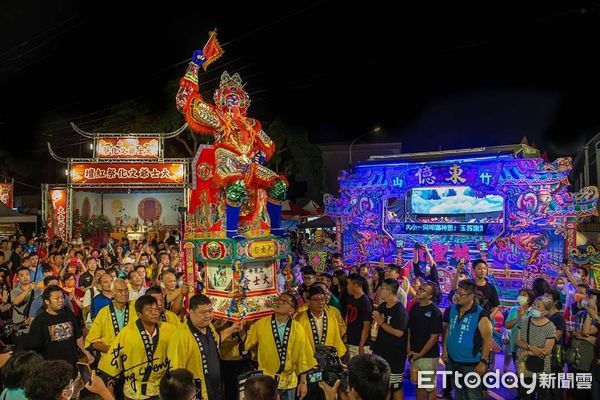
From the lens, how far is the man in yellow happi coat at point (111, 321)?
18.1 feet

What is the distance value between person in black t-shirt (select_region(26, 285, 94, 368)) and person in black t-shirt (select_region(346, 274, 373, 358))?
3324 mm

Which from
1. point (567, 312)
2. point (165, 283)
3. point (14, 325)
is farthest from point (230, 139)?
point (567, 312)

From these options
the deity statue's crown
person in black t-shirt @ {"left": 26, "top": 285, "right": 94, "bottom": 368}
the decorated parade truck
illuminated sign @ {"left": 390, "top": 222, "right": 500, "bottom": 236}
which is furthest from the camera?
illuminated sign @ {"left": 390, "top": 222, "right": 500, "bottom": 236}

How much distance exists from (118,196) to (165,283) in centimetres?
2030

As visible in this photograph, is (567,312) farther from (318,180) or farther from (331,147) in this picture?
(331,147)

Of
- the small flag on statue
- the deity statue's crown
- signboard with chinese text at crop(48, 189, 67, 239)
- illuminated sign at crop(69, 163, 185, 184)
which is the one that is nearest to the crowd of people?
the deity statue's crown

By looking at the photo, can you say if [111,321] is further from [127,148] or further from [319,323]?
[127,148]

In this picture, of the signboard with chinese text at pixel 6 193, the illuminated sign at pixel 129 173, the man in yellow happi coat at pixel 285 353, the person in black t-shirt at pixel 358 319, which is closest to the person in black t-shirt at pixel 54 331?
the man in yellow happi coat at pixel 285 353

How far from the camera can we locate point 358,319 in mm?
6703

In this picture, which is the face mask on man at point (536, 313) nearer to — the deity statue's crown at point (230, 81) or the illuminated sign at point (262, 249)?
the illuminated sign at point (262, 249)

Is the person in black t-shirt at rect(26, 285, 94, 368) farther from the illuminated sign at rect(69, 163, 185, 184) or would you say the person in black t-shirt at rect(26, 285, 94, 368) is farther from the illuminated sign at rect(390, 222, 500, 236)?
the illuminated sign at rect(69, 163, 185, 184)

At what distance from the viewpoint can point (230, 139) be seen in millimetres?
7258

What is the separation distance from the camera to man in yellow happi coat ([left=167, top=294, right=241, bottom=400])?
179 inches

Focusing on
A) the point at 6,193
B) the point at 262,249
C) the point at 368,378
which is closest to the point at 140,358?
the point at 368,378
